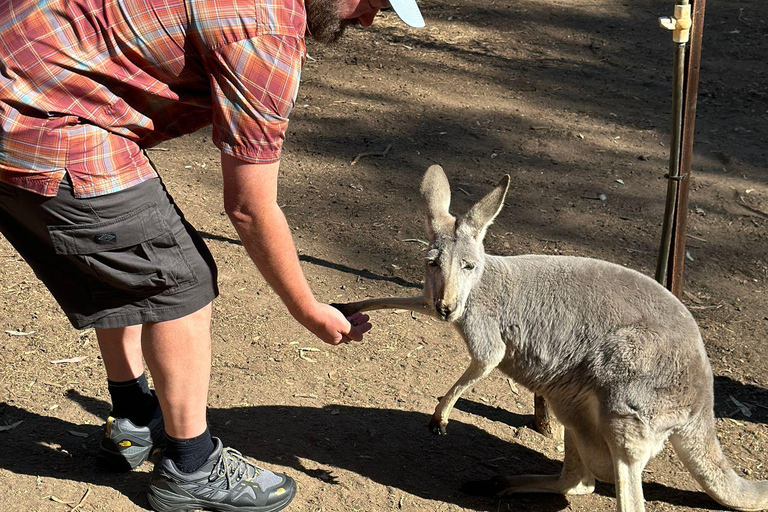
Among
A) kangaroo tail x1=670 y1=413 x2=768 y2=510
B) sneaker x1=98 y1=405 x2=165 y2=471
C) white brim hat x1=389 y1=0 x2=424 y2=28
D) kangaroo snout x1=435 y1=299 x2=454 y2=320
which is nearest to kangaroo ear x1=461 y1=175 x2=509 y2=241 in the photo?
kangaroo snout x1=435 y1=299 x2=454 y2=320

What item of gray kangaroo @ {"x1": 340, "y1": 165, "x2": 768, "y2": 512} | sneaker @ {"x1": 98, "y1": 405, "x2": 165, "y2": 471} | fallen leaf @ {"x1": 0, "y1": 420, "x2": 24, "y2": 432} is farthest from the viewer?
fallen leaf @ {"x1": 0, "y1": 420, "x2": 24, "y2": 432}

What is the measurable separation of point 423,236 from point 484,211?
5.40ft

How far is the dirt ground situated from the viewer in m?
2.69

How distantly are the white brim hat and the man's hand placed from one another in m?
0.74

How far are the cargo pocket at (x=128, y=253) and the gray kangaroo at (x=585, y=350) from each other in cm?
79

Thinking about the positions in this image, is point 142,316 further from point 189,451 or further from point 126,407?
point 126,407

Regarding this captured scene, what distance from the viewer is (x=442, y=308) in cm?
246

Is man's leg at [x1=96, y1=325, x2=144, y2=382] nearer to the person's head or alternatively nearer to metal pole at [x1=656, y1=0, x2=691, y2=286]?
the person's head

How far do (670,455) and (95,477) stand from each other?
1.92 m

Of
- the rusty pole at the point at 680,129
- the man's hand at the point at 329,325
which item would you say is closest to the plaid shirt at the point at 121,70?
the man's hand at the point at 329,325

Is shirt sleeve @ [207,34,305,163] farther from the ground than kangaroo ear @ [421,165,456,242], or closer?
farther from the ground

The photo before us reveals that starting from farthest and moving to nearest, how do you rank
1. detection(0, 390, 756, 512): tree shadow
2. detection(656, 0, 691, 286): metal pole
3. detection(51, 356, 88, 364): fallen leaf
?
detection(51, 356, 88, 364): fallen leaf
detection(656, 0, 691, 286): metal pole
detection(0, 390, 756, 512): tree shadow

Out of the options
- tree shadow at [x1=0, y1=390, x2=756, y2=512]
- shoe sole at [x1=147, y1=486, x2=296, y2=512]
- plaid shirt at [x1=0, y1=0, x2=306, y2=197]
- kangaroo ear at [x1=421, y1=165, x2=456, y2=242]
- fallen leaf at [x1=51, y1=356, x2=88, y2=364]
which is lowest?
fallen leaf at [x1=51, y1=356, x2=88, y2=364]

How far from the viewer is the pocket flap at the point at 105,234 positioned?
73.5 inches
